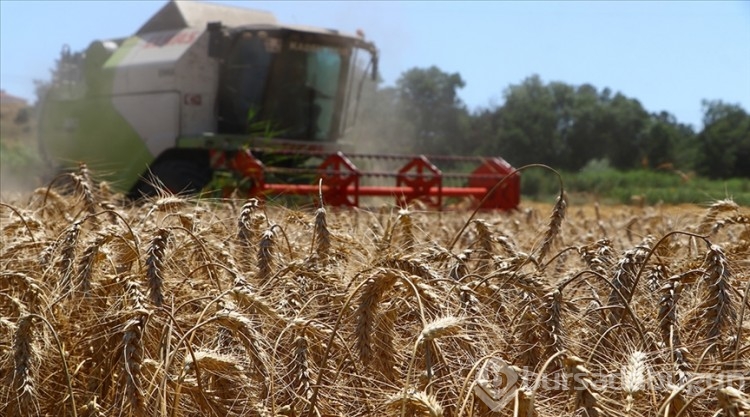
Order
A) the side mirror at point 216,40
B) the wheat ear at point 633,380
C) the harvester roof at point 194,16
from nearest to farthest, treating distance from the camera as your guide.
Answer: the wheat ear at point 633,380, the side mirror at point 216,40, the harvester roof at point 194,16

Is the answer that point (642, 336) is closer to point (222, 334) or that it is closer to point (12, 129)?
point (222, 334)

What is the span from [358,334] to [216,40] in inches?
415

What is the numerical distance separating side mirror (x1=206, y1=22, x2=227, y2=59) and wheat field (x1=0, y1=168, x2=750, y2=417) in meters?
9.47

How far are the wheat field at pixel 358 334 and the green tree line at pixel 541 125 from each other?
29.1 meters

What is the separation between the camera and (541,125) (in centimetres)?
3781

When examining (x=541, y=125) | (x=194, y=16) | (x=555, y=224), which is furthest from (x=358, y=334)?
(x=541, y=125)

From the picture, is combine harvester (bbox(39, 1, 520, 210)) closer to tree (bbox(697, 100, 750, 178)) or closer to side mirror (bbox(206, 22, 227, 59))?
side mirror (bbox(206, 22, 227, 59))

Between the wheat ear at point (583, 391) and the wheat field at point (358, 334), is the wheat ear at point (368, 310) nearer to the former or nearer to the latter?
the wheat field at point (358, 334)

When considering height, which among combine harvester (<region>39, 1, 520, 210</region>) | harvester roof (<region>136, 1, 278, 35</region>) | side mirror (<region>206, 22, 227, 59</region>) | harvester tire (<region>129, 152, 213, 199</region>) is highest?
harvester roof (<region>136, 1, 278, 35</region>)

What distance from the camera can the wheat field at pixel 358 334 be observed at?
5.49 ft

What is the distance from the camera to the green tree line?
3550cm

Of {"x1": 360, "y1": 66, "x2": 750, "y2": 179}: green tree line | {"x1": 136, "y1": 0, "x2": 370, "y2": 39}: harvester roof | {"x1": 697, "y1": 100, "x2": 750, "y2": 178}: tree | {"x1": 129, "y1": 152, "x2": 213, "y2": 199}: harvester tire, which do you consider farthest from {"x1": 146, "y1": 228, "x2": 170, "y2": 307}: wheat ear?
{"x1": 360, "y1": 66, "x2": 750, "y2": 179}: green tree line

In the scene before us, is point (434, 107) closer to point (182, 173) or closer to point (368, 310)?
point (182, 173)

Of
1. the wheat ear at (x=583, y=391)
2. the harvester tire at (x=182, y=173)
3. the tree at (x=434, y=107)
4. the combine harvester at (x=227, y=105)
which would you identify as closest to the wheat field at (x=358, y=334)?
the wheat ear at (x=583, y=391)
